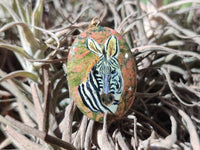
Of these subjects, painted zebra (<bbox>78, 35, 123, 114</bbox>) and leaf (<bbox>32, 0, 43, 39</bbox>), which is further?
leaf (<bbox>32, 0, 43, 39</bbox>)

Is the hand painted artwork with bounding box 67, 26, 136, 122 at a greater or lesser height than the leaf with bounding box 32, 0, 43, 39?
lesser

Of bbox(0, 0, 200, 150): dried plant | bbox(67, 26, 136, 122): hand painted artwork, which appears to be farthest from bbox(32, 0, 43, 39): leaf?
bbox(67, 26, 136, 122): hand painted artwork

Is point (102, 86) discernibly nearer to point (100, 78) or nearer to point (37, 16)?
point (100, 78)

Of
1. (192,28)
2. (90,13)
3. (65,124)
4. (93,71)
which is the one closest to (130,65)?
(93,71)

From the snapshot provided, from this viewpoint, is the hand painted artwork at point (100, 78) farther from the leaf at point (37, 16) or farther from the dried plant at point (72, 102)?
the leaf at point (37, 16)

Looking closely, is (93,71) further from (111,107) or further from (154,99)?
(154,99)

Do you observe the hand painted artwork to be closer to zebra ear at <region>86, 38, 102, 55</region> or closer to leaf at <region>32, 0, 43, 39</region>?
zebra ear at <region>86, 38, 102, 55</region>
